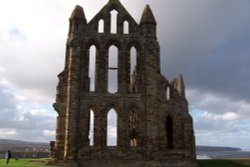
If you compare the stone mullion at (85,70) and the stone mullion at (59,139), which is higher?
the stone mullion at (85,70)

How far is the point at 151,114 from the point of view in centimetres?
2822

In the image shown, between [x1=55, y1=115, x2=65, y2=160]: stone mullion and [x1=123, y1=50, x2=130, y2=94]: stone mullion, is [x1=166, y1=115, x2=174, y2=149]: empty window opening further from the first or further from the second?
[x1=55, y1=115, x2=65, y2=160]: stone mullion

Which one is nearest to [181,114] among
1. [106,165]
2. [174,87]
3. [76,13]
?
[174,87]

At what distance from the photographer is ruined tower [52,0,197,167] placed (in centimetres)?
2733

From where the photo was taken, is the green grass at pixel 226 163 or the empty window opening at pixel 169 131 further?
the empty window opening at pixel 169 131

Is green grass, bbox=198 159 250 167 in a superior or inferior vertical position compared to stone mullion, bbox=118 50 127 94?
inferior

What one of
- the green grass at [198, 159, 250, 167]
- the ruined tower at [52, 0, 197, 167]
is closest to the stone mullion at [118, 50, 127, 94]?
the ruined tower at [52, 0, 197, 167]

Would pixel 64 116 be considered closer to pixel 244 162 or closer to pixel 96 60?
pixel 96 60

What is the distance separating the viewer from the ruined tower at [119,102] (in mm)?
27328

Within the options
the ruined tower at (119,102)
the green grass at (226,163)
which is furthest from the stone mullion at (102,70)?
the green grass at (226,163)

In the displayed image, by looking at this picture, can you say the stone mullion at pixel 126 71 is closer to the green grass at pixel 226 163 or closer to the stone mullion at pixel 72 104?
the stone mullion at pixel 72 104

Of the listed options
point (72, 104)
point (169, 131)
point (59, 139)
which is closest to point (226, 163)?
point (169, 131)

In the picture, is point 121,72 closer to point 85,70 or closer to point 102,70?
point 102,70

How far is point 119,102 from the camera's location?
28406 mm
